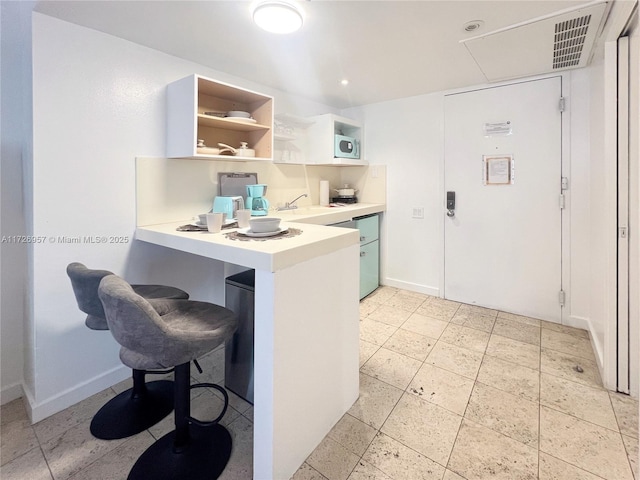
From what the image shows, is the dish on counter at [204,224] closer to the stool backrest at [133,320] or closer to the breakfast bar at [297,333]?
the breakfast bar at [297,333]

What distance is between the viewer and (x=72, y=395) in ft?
5.75

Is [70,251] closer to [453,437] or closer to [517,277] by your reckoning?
[453,437]

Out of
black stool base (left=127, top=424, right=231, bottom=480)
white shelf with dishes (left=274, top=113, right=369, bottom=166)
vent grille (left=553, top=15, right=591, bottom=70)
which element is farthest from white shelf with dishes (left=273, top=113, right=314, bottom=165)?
black stool base (left=127, top=424, right=231, bottom=480)

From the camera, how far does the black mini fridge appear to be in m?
1.67

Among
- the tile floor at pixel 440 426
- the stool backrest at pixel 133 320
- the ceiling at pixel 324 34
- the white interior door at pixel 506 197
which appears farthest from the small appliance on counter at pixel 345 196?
the stool backrest at pixel 133 320

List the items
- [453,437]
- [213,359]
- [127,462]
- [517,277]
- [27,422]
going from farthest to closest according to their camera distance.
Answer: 1. [517,277]
2. [213,359]
3. [27,422]
4. [453,437]
5. [127,462]

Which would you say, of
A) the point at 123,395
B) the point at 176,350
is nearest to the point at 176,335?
the point at 176,350

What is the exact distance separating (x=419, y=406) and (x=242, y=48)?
2.46 metres

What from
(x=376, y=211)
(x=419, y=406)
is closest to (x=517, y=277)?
(x=376, y=211)

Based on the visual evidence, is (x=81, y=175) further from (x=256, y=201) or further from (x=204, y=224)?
(x=256, y=201)

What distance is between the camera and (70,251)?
1.73 m

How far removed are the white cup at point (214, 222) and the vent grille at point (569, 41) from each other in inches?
88.2

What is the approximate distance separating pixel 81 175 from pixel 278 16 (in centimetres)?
138

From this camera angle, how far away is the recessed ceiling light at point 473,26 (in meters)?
1.74
